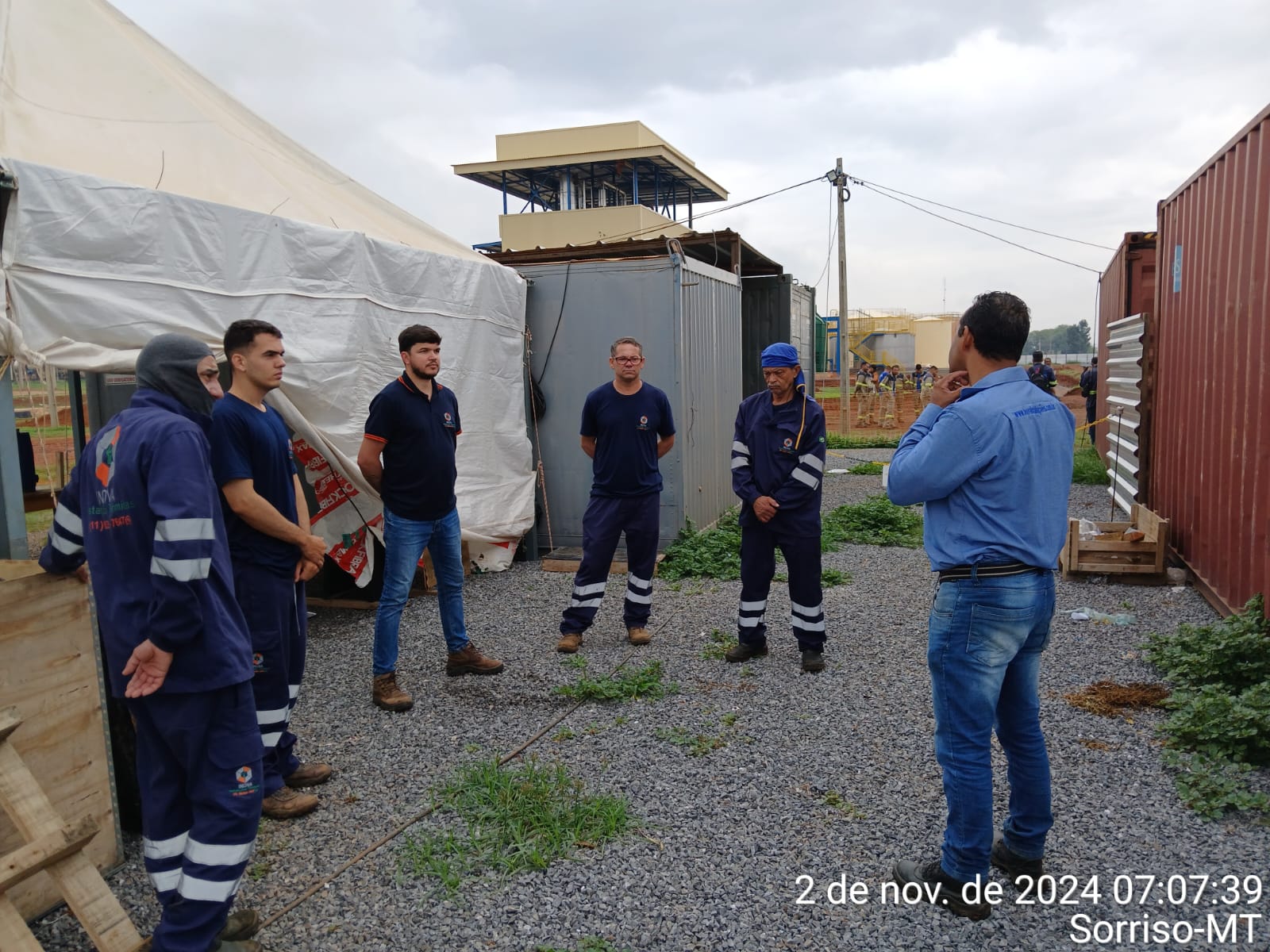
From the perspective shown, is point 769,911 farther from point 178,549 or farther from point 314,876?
point 178,549

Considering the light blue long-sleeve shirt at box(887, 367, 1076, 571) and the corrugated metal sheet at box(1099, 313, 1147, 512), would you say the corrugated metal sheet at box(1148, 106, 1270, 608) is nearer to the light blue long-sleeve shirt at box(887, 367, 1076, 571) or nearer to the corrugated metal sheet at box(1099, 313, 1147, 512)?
the corrugated metal sheet at box(1099, 313, 1147, 512)

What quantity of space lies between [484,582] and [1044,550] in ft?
18.3

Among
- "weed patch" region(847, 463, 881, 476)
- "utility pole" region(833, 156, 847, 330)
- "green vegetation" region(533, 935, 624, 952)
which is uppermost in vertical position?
"utility pole" region(833, 156, 847, 330)

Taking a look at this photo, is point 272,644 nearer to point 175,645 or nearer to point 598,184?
point 175,645

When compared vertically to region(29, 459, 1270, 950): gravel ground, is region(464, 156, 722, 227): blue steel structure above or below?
above

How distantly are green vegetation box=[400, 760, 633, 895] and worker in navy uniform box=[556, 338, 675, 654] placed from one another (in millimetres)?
1886

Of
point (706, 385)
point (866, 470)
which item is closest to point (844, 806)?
point (706, 385)

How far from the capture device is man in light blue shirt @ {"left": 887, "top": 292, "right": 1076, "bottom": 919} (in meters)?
2.71

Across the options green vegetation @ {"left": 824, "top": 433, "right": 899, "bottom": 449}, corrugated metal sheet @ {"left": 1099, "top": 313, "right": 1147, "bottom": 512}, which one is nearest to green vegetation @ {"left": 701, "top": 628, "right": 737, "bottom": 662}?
corrugated metal sheet @ {"left": 1099, "top": 313, "right": 1147, "bottom": 512}

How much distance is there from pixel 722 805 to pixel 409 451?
7.94 ft

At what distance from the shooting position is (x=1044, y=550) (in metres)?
2.74

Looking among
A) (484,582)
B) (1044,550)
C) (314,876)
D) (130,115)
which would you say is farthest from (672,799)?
→ (130,115)

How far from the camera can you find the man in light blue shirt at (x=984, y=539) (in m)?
2.71

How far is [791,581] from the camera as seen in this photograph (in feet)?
17.8
